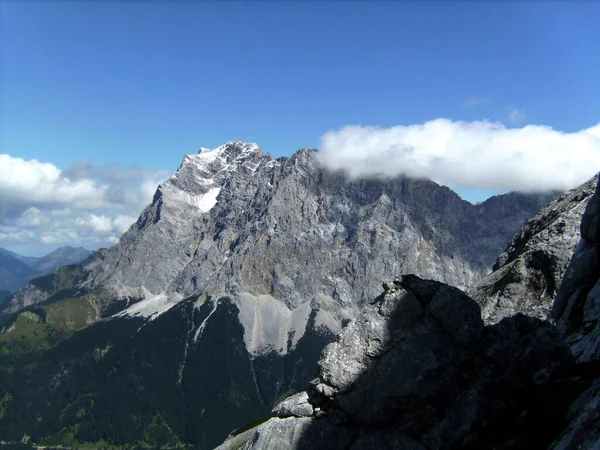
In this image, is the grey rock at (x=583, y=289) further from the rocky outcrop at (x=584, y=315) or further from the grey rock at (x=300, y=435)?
the grey rock at (x=300, y=435)

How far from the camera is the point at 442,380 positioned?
67.3ft

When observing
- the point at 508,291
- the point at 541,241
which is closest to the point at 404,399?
the point at 508,291

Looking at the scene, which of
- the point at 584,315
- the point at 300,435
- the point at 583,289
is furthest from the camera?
the point at 583,289

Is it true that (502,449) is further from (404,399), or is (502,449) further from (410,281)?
(410,281)

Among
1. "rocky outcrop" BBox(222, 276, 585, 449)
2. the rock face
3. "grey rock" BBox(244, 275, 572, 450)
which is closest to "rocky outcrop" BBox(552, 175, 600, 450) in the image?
"rocky outcrop" BBox(222, 276, 585, 449)

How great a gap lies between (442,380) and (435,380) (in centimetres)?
32

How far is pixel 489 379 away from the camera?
2025 cm

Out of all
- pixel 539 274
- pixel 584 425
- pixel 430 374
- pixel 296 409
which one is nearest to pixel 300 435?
pixel 296 409

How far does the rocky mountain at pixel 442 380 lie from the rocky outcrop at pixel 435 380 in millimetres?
45

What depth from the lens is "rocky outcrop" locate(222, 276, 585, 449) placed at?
19625 millimetres

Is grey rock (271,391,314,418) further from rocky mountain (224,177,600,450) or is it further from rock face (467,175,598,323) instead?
rock face (467,175,598,323)

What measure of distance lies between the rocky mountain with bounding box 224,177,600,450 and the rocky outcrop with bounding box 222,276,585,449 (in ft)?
0.15

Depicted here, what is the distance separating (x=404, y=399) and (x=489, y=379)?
395cm

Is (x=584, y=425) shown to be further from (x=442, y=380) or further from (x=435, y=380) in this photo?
(x=435, y=380)
